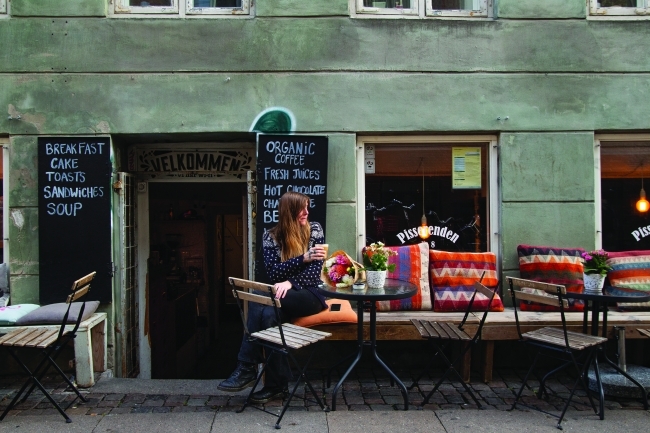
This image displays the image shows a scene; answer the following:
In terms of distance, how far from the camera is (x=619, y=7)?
637cm

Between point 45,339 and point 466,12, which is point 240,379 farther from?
point 466,12

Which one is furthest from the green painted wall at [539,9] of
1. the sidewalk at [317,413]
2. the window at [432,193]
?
the sidewalk at [317,413]

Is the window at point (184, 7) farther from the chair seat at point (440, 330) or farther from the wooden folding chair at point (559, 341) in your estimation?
the wooden folding chair at point (559, 341)

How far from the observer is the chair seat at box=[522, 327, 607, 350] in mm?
4551

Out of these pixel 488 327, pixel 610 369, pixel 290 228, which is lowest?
pixel 610 369

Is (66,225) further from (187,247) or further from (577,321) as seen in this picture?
(577,321)

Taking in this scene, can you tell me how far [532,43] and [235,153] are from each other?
349cm

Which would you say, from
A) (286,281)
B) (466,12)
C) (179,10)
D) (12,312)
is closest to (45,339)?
(12,312)

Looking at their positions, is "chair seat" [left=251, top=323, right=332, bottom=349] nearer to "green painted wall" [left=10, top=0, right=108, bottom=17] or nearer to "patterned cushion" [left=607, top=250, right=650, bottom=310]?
"patterned cushion" [left=607, top=250, right=650, bottom=310]

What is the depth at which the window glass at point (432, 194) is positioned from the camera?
633cm

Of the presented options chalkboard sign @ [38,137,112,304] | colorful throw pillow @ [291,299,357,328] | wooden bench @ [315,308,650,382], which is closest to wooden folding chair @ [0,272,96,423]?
chalkboard sign @ [38,137,112,304]

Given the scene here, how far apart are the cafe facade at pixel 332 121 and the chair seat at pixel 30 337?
905 mm

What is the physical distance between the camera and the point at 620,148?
21.1 ft

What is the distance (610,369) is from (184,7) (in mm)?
5627
